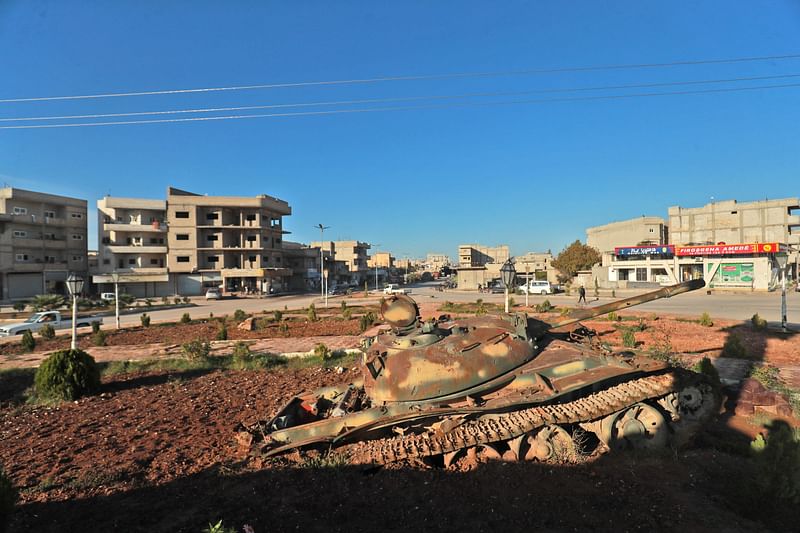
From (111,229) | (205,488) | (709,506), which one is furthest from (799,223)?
(111,229)

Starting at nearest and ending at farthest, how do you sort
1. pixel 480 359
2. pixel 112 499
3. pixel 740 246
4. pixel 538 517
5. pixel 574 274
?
pixel 538 517 → pixel 112 499 → pixel 480 359 → pixel 740 246 → pixel 574 274

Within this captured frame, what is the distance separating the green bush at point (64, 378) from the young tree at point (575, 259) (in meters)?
59.9

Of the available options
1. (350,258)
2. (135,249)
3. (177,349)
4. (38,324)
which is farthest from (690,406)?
(350,258)

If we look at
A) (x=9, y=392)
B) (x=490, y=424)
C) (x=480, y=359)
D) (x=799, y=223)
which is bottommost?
(x=9, y=392)

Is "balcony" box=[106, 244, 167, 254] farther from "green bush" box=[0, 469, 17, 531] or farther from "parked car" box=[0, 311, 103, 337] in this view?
"green bush" box=[0, 469, 17, 531]

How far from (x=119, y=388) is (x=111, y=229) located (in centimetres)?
5222

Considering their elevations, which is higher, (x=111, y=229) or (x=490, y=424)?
(x=111, y=229)

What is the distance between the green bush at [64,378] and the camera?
34.0 feet

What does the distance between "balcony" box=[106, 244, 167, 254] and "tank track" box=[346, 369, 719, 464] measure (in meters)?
58.2

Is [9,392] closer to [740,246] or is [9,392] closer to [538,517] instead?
[538,517]

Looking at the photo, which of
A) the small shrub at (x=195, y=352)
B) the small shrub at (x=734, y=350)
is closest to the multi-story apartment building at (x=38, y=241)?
the small shrub at (x=195, y=352)

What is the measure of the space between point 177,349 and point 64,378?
7.22m

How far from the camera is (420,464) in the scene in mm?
6074

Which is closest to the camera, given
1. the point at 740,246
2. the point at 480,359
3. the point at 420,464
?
the point at 420,464
